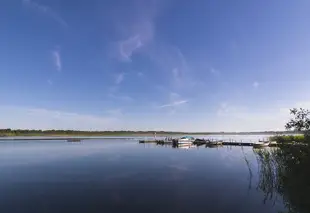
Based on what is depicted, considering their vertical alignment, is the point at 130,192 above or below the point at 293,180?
below

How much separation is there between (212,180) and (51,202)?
61.8 ft

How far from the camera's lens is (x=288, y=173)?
76.7 ft

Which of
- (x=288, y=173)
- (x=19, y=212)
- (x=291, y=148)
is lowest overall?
(x=19, y=212)

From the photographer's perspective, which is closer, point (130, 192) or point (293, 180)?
point (293, 180)

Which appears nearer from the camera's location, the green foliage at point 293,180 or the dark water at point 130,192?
the green foliage at point 293,180

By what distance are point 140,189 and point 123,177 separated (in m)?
7.75

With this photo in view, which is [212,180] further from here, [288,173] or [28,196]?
[28,196]

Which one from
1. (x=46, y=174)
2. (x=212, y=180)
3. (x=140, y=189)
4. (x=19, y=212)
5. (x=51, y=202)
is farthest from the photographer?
(x=46, y=174)

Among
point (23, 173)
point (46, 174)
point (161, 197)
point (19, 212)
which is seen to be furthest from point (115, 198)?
point (23, 173)

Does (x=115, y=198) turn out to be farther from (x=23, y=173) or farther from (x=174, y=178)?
(x=23, y=173)

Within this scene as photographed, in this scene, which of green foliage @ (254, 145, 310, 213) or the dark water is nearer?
green foliage @ (254, 145, 310, 213)

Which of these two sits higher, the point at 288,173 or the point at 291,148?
the point at 291,148

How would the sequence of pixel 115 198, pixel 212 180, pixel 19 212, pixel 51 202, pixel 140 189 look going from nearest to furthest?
1. pixel 19 212
2. pixel 51 202
3. pixel 115 198
4. pixel 140 189
5. pixel 212 180

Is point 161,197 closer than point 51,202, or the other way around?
point 51,202
